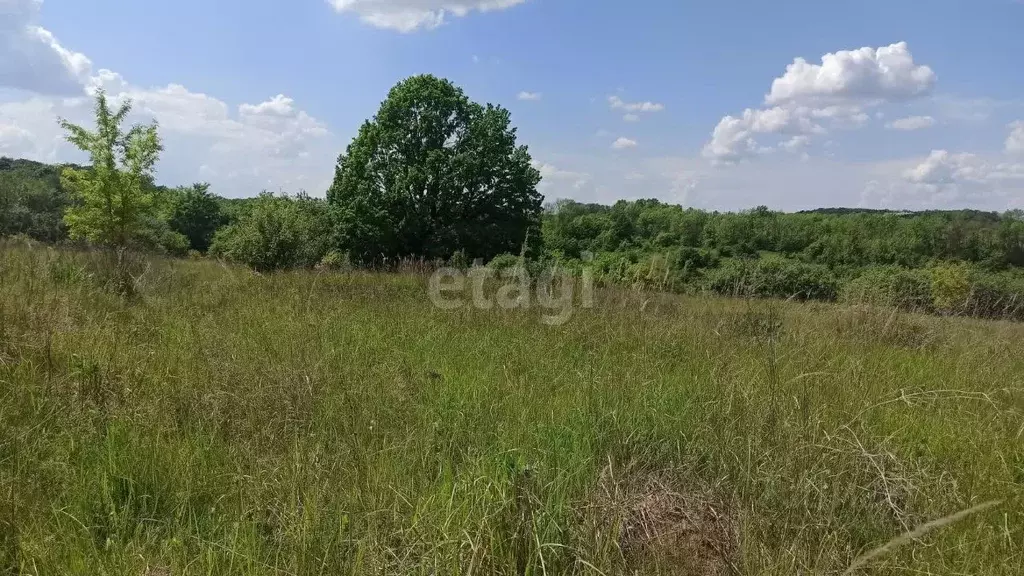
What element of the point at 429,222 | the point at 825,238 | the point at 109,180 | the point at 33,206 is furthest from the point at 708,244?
the point at 33,206

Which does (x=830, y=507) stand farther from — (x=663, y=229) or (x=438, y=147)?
(x=663, y=229)

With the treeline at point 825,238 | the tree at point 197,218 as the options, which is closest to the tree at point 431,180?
the treeline at point 825,238

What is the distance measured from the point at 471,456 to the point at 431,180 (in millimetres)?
23561

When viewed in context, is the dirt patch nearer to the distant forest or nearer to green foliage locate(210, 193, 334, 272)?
the distant forest

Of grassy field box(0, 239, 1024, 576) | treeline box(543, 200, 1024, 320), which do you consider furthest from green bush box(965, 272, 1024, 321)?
treeline box(543, 200, 1024, 320)

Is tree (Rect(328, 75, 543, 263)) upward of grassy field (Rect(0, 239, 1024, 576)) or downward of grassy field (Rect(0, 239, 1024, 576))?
upward

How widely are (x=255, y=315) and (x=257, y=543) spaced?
3.79 meters

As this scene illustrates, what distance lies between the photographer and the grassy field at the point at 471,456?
1744mm

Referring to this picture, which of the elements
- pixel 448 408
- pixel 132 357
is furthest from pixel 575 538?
pixel 132 357

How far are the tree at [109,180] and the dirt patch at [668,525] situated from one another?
26173 millimetres

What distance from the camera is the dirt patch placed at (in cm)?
174

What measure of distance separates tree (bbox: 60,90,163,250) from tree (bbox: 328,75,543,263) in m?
A: 8.35

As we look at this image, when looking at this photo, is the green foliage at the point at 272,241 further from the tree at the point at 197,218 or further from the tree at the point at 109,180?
the tree at the point at 197,218

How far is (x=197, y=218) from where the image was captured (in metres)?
68.7
